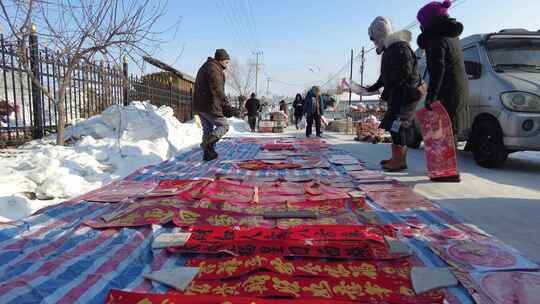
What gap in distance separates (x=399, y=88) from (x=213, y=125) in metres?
2.96

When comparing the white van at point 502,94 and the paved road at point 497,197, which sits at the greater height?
the white van at point 502,94

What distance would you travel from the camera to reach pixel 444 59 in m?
3.55

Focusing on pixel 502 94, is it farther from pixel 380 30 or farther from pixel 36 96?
pixel 36 96

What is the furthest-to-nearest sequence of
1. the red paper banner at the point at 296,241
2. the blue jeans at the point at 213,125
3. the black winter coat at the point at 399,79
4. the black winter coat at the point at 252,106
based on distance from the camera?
the black winter coat at the point at 252,106
the blue jeans at the point at 213,125
the black winter coat at the point at 399,79
the red paper banner at the point at 296,241

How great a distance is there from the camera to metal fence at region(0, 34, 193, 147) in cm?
579

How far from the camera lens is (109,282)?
151 centimetres

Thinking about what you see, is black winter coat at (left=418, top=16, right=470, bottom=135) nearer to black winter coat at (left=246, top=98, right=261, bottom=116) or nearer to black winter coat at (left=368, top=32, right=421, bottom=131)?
black winter coat at (left=368, top=32, right=421, bottom=131)

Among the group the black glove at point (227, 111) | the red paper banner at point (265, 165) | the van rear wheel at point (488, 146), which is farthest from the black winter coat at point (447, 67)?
the black glove at point (227, 111)

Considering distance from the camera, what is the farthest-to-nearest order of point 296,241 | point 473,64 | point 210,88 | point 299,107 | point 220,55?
Result: point 299,107 → point 220,55 → point 210,88 → point 473,64 → point 296,241

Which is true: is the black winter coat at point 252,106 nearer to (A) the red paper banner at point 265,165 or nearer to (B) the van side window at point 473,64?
(A) the red paper banner at point 265,165

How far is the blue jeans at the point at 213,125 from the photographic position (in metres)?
5.28

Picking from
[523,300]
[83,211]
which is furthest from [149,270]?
[523,300]

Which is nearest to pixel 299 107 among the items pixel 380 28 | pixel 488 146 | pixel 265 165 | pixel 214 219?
pixel 380 28

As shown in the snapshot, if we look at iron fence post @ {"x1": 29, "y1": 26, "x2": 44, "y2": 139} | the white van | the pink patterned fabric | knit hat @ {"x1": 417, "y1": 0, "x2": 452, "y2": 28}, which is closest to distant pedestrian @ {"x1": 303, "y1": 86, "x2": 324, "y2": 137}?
the white van
